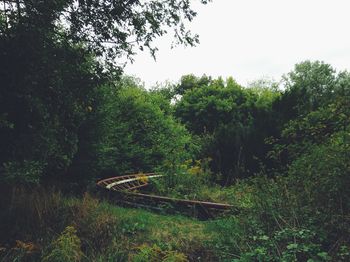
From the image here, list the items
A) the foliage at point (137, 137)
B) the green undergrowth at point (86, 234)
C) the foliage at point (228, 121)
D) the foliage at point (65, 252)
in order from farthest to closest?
1. the foliage at point (137, 137)
2. the foliage at point (228, 121)
3. the green undergrowth at point (86, 234)
4. the foliage at point (65, 252)

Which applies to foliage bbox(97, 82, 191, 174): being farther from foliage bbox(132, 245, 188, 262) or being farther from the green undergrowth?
foliage bbox(132, 245, 188, 262)

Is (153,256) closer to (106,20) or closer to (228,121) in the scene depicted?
(106,20)

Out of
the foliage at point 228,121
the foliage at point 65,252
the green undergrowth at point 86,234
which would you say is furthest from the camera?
the foliage at point 228,121

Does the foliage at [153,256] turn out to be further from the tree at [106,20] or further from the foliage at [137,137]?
the foliage at [137,137]

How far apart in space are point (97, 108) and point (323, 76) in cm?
4775

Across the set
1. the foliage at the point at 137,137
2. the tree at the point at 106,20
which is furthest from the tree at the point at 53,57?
the foliage at the point at 137,137

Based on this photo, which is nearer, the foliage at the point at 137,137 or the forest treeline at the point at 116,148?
the forest treeline at the point at 116,148

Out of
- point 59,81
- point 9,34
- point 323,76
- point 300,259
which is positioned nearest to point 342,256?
point 300,259

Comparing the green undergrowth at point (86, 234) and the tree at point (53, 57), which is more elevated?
the tree at point (53, 57)

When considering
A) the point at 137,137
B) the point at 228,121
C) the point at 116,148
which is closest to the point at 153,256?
the point at 116,148

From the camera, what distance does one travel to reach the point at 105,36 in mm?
7215

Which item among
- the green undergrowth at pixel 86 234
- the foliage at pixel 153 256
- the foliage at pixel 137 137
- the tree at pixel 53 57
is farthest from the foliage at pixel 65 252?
the foliage at pixel 137 137

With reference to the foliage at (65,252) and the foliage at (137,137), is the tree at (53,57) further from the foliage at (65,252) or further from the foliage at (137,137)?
the foliage at (137,137)

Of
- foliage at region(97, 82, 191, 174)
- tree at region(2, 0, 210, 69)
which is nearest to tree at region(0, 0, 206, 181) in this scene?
tree at region(2, 0, 210, 69)
